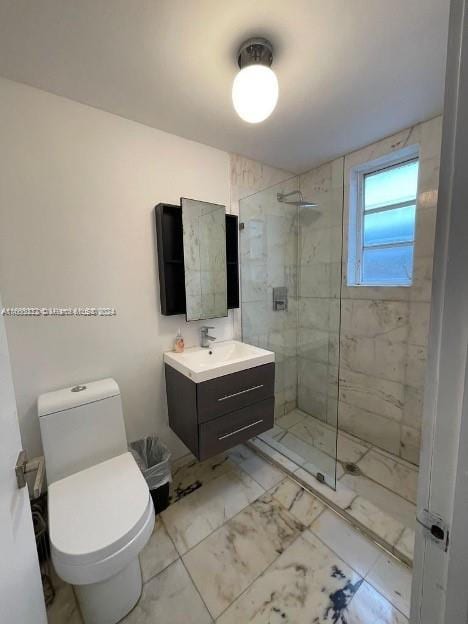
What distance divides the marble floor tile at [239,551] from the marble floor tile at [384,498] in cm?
51

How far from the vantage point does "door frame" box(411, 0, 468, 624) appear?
0.37m

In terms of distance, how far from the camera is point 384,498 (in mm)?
1645

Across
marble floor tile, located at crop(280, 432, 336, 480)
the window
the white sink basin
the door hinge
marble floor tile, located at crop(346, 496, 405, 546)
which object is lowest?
marble floor tile, located at crop(346, 496, 405, 546)

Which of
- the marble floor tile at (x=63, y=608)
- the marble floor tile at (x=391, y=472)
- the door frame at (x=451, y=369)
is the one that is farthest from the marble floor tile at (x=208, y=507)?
the door frame at (x=451, y=369)

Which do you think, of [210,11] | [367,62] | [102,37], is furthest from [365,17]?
[102,37]

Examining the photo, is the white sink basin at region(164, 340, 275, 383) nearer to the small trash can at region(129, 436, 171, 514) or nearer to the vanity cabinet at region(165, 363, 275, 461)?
the vanity cabinet at region(165, 363, 275, 461)

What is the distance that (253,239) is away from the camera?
2.22 metres

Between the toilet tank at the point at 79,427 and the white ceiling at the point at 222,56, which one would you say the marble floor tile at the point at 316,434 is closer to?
the toilet tank at the point at 79,427

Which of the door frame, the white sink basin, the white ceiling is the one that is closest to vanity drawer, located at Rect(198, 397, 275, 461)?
the white sink basin

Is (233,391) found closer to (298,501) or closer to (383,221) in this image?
(298,501)

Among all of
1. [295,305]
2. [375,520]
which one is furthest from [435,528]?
[295,305]

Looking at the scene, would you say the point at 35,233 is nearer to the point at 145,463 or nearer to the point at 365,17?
the point at 145,463

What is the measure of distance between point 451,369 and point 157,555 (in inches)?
66.9

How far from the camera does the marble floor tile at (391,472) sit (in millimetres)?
1715
